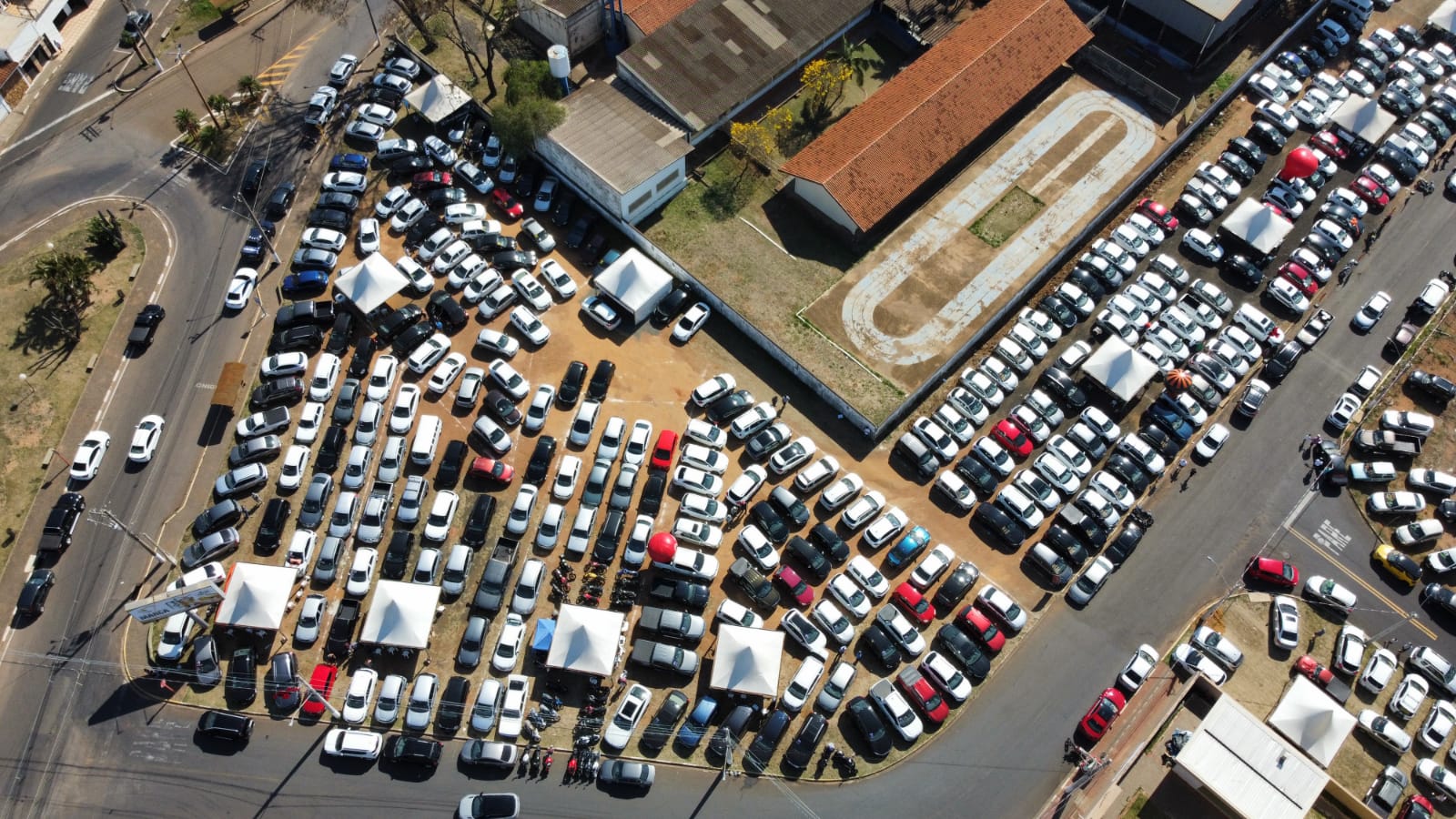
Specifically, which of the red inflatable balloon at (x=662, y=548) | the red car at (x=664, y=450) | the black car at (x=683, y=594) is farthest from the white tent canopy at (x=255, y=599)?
the red car at (x=664, y=450)

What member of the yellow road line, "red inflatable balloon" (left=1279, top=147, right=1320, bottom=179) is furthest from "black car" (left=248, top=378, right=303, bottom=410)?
"red inflatable balloon" (left=1279, top=147, right=1320, bottom=179)

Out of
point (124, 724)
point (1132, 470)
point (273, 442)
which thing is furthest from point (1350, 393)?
point (124, 724)

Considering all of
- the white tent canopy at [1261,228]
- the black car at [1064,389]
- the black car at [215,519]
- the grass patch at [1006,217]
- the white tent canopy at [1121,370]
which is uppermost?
the white tent canopy at [1261,228]

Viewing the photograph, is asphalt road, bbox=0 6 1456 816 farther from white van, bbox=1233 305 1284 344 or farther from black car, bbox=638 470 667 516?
black car, bbox=638 470 667 516

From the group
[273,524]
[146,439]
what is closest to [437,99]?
[146,439]

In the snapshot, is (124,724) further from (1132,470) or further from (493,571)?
(1132,470)

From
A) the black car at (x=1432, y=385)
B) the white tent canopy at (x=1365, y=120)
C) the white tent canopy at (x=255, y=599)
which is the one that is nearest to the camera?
the white tent canopy at (x=255, y=599)

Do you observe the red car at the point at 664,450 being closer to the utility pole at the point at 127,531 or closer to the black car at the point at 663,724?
the black car at the point at 663,724
